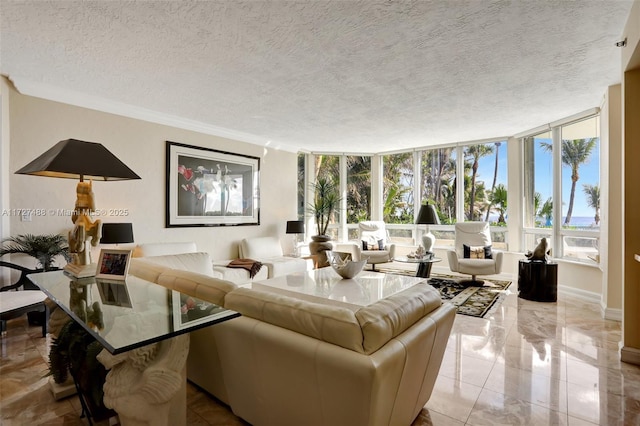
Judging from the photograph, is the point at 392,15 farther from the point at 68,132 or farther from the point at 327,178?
the point at 327,178

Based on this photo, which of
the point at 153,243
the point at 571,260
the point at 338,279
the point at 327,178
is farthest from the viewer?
the point at 327,178

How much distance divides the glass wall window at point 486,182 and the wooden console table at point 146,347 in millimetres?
5993

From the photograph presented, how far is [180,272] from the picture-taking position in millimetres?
2164

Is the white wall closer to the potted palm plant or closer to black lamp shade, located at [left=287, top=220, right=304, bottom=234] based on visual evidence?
black lamp shade, located at [left=287, top=220, right=304, bottom=234]

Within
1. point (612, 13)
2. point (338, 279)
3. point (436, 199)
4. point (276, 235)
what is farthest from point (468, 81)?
point (276, 235)

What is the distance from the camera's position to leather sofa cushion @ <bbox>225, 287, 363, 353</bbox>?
1244mm

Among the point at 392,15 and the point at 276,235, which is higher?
the point at 392,15

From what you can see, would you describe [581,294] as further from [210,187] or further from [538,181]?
[210,187]

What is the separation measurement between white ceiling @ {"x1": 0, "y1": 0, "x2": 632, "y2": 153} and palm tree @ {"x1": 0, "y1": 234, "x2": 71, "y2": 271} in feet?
5.03

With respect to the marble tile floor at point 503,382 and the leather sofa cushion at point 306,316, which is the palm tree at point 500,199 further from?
the leather sofa cushion at point 306,316

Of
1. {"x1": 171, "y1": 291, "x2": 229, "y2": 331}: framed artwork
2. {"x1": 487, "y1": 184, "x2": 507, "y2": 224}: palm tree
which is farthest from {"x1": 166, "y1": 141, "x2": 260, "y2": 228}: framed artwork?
{"x1": 487, "y1": 184, "x2": 507, "y2": 224}: palm tree

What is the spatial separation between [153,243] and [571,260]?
584cm

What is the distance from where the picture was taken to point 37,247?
3166mm

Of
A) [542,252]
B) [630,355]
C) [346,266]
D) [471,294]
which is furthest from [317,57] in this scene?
[542,252]
